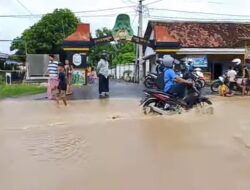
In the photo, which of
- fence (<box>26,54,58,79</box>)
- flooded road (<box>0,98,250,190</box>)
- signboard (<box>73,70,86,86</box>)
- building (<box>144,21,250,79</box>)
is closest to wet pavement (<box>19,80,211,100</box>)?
signboard (<box>73,70,86,86</box>)

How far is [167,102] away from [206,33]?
27.4m

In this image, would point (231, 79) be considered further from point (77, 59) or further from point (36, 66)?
point (36, 66)

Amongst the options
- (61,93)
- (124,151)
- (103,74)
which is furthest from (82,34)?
(124,151)

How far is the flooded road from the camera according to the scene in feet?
20.4

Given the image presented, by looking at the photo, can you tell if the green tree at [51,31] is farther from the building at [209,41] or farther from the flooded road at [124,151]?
the flooded road at [124,151]

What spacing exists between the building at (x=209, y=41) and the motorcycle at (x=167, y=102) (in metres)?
21.6

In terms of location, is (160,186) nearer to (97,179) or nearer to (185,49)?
(97,179)

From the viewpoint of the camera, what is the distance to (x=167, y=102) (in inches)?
511

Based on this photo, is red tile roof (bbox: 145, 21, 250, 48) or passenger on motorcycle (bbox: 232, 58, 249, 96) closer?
passenger on motorcycle (bbox: 232, 58, 249, 96)

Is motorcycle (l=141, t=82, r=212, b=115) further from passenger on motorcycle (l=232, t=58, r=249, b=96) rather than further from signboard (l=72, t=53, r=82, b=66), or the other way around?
signboard (l=72, t=53, r=82, b=66)

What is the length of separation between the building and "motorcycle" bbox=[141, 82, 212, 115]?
70.7 feet

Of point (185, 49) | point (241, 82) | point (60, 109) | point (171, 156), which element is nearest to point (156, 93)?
point (60, 109)

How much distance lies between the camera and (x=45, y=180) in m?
6.29

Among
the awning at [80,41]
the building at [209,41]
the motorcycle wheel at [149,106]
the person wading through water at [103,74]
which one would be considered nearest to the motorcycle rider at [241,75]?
the person wading through water at [103,74]
